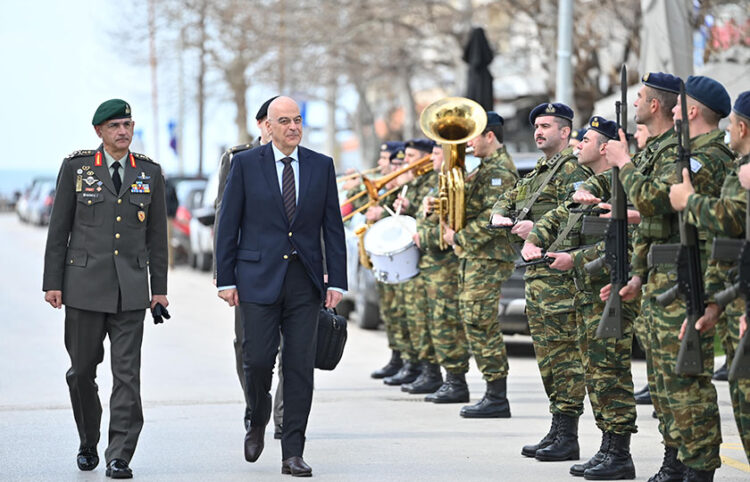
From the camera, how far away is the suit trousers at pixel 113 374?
803 cm

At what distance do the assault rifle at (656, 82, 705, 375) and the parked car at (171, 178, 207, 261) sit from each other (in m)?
22.3

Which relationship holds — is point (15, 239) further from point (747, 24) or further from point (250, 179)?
point (250, 179)

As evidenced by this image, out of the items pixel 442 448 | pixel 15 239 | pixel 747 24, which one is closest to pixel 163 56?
pixel 15 239

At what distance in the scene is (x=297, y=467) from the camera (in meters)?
7.96

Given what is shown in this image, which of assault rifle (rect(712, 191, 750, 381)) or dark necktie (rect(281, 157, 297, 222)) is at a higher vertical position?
dark necktie (rect(281, 157, 297, 222))

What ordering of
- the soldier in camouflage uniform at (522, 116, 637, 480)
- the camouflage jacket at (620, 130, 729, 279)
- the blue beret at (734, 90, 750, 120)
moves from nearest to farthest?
the blue beret at (734, 90, 750, 120) → the camouflage jacket at (620, 130, 729, 279) → the soldier in camouflage uniform at (522, 116, 637, 480)

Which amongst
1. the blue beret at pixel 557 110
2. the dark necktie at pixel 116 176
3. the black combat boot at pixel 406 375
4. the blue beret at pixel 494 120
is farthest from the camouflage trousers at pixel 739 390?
the black combat boot at pixel 406 375

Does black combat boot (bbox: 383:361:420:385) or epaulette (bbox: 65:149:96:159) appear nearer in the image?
epaulette (bbox: 65:149:96:159)

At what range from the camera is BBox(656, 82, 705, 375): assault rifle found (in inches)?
260

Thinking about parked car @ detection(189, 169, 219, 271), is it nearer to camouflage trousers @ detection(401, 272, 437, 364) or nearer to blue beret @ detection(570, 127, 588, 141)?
camouflage trousers @ detection(401, 272, 437, 364)

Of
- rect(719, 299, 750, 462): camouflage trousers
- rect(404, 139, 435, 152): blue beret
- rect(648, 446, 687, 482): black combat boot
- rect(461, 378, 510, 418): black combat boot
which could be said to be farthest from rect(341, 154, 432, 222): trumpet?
rect(719, 299, 750, 462): camouflage trousers

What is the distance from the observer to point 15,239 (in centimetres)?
4531

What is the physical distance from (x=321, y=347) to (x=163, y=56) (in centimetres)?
4810

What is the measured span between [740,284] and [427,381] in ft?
19.7
